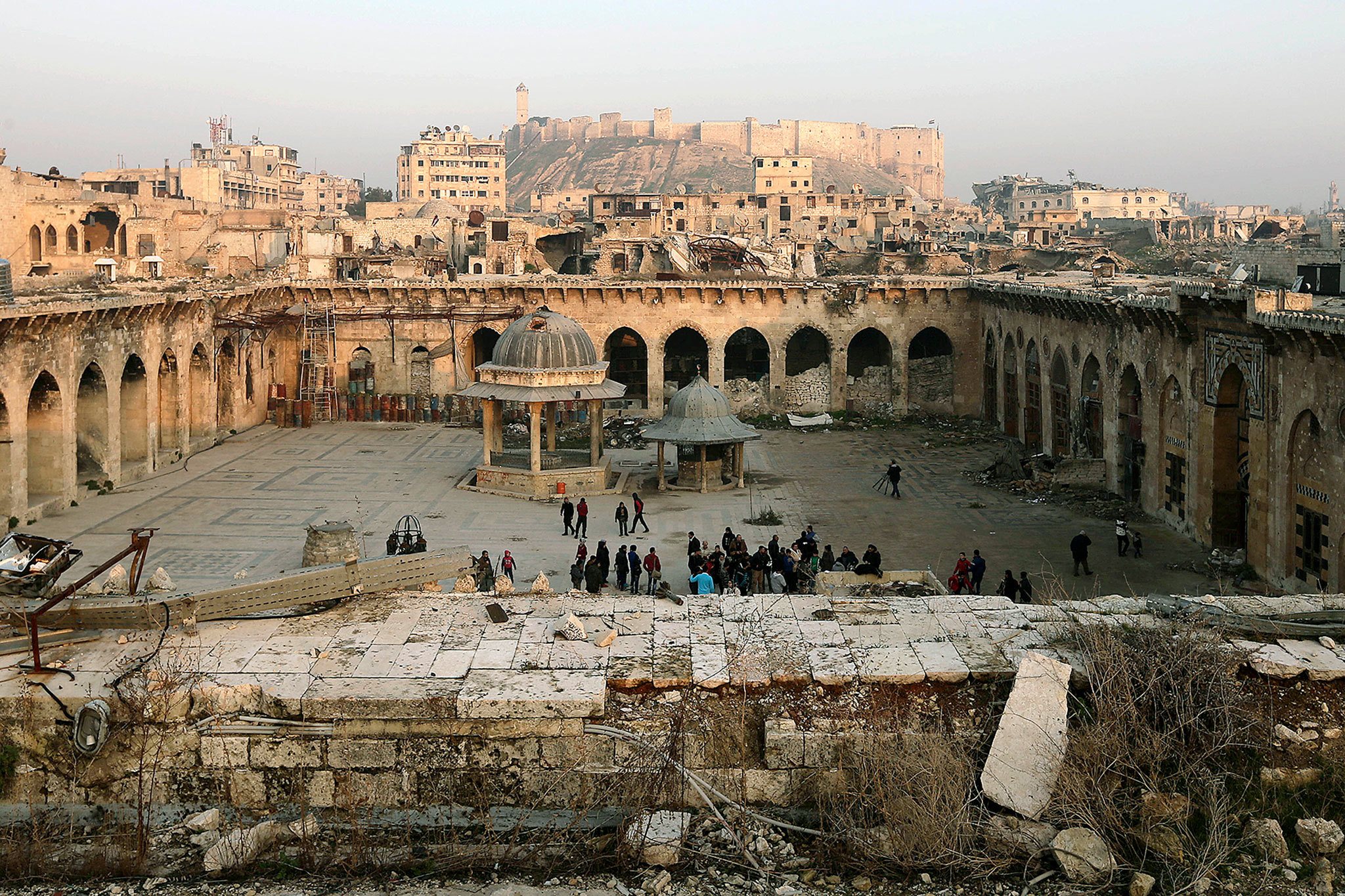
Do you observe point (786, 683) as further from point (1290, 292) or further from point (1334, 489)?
point (1290, 292)

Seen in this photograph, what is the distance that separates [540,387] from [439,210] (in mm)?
42970

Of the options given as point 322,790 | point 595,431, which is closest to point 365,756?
point 322,790

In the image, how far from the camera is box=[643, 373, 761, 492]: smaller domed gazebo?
104ft

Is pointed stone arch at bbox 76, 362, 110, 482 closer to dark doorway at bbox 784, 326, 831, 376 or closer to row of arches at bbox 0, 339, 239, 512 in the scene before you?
row of arches at bbox 0, 339, 239, 512

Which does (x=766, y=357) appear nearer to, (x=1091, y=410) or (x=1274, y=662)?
(x=1091, y=410)

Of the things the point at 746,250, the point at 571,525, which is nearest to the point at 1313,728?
the point at 571,525

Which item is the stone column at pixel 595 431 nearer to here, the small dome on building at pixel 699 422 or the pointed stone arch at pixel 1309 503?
the small dome on building at pixel 699 422

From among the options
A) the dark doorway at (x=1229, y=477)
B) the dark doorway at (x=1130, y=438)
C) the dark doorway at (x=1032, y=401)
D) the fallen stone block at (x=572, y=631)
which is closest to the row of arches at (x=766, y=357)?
the dark doorway at (x=1032, y=401)

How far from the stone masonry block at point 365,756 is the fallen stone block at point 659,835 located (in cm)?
219

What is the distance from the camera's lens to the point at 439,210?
233ft

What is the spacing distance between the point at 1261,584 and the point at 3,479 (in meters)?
25.0

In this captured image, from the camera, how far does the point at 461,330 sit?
45.4 meters

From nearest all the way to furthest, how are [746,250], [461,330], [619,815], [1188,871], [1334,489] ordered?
[1188,871] < [619,815] < [1334,489] < [461,330] < [746,250]

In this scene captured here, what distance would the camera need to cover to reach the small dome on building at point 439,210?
221ft
